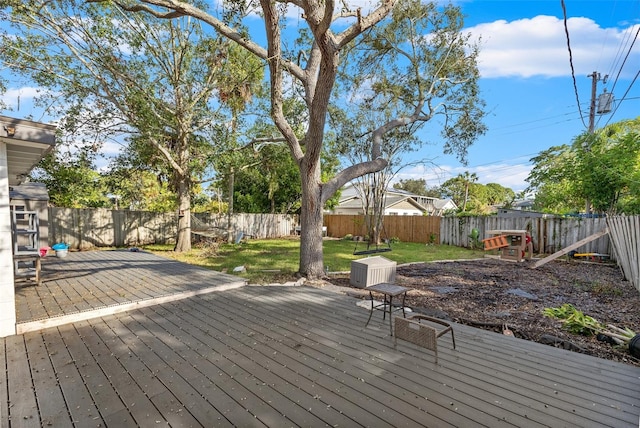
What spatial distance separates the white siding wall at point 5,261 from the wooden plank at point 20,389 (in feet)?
0.96

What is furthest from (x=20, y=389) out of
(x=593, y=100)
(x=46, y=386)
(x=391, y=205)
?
(x=391, y=205)

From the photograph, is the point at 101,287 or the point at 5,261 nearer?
the point at 5,261

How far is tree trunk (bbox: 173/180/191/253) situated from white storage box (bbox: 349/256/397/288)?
8125mm

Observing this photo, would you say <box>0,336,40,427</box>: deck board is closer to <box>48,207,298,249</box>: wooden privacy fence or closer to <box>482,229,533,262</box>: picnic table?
<box>48,207,298,249</box>: wooden privacy fence

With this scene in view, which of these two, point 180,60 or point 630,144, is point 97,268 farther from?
point 630,144

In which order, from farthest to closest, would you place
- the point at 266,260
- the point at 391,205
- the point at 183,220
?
1. the point at 391,205
2. the point at 183,220
3. the point at 266,260

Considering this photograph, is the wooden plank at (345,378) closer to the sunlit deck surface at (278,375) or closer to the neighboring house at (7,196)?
the sunlit deck surface at (278,375)

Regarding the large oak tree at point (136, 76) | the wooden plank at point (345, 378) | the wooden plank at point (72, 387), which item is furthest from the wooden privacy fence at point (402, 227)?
the wooden plank at point (72, 387)

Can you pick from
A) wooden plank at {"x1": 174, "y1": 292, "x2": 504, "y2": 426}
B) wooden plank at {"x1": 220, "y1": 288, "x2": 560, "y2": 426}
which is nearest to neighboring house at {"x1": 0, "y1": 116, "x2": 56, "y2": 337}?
wooden plank at {"x1": 174, "y1": 292, "x2": 504, "y2": 426}

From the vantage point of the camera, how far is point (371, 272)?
6.11 meters

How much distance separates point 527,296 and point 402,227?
10868mm

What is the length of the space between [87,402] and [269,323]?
78.5 inches

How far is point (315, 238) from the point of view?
22.2 ft

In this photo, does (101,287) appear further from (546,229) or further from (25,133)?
(546,229)
